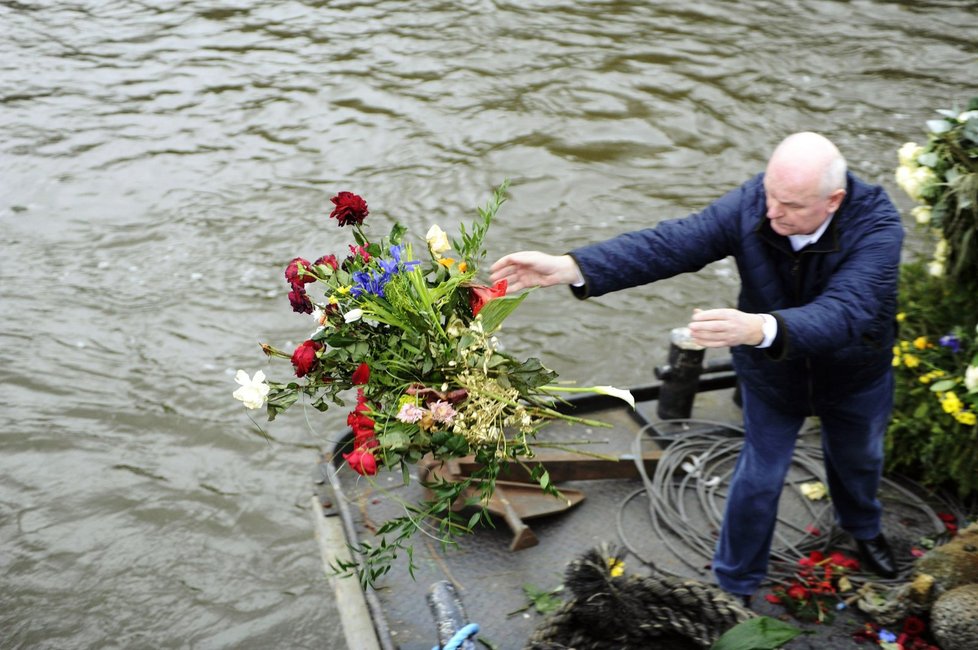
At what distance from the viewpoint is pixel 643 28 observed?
1270 centimetres

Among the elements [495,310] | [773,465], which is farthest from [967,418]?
[495,310]

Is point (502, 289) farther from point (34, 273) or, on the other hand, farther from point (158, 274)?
point (34, 273)

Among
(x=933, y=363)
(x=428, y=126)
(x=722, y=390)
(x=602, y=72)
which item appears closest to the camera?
(x=933, y=363)

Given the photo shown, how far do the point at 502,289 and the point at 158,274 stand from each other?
19.2 feet

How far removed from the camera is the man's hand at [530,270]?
12.1ft

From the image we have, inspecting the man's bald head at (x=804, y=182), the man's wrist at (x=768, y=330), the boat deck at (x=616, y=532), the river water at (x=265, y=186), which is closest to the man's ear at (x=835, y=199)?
the man's bald head at (x=804, y=182)

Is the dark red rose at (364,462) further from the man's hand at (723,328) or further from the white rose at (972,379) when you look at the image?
the white rose at (972,379)

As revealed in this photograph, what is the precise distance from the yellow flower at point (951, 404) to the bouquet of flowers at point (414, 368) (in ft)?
7.23

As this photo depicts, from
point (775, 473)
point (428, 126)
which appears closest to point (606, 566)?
point (775, 473)

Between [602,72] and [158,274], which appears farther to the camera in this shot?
[602,72]

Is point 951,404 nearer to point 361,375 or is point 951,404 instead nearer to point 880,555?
point 880,555

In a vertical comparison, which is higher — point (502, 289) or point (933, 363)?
point (502, 289)

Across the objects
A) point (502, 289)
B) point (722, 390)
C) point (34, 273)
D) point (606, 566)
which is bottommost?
point (34, 273)

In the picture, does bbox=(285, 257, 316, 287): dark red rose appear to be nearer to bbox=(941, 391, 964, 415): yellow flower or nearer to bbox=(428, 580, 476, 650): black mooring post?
bbox=(428, 580, 476, 650): black mooring post
